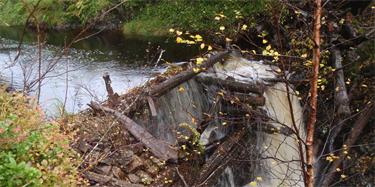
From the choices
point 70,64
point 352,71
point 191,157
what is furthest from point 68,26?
point 352,71

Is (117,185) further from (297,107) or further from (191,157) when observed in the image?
(297,107)

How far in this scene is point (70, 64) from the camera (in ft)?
27.1

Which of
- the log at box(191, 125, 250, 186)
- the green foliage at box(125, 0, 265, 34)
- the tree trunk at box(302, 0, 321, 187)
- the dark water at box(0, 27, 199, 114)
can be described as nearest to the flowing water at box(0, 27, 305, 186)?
the dark water at box(0, 27, 199, 114)

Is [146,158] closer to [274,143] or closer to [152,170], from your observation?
[152,170]

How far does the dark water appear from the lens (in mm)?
6430

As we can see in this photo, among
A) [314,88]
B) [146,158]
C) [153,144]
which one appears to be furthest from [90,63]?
[314,88]

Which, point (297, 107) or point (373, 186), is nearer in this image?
point (373, 186)

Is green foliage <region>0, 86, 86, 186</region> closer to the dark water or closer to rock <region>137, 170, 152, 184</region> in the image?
rock <region>137, 170, 152, 184</region>

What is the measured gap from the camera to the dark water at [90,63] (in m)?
6.43

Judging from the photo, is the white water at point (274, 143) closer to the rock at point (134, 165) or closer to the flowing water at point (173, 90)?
the flowing water at point (173, 90)

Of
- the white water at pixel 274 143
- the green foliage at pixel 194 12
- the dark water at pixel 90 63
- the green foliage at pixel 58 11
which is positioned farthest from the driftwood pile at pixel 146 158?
the green foliage at pixel 58 11

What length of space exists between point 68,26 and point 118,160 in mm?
13760

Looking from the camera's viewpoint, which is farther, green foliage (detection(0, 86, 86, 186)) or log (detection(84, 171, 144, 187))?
log (detection(84, 171, 144, 187))

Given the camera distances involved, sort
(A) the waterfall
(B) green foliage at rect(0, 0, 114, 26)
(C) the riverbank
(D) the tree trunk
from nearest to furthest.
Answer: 1. (D) the tree trunk
2. (A) the waterfall
3. (C) the riverbank
4. (B) green foliage at rect(0, 0, 114, 26)
